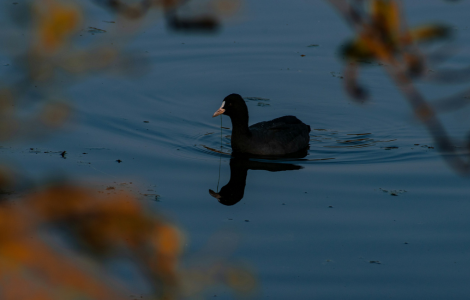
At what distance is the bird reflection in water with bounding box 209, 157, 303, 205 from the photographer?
6918mm

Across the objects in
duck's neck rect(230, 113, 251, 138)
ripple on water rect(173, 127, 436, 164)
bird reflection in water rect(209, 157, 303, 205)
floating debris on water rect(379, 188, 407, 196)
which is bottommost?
bird reflection in water rect(209, 157, 303, 205)

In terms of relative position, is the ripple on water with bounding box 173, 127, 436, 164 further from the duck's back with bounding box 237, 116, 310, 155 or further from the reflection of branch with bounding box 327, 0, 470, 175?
the reflection of branch with bounding box 327, 0, 470, 175

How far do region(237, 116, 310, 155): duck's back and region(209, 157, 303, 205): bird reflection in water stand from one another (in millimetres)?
197

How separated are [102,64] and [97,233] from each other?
52 centimetres

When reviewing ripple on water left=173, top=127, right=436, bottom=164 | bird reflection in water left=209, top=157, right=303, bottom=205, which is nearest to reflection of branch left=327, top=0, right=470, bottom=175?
bird reflection in water left=209, top=157, right=303, bottom=205

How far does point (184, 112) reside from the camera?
30.8ft

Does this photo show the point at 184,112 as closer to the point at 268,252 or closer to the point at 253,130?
the point at 253,130

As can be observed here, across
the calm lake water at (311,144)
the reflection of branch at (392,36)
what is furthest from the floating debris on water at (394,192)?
the reflection of branch at (392,36)

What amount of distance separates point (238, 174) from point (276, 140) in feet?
2.64

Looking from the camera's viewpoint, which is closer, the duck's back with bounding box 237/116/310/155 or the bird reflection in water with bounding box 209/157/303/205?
the bird reflection in water with bounding box 209/157/303/205

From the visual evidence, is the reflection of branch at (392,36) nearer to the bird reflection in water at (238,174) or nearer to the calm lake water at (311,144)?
the calm lake water at (311,144)

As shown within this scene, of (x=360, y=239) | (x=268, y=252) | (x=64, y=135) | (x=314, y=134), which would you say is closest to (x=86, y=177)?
(x=64, y=135)

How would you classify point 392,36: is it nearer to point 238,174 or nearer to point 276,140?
point 238,174

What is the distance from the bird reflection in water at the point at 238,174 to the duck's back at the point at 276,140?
197 mm
